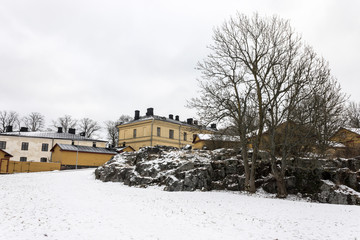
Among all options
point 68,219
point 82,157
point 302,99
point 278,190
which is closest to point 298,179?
point 278,190

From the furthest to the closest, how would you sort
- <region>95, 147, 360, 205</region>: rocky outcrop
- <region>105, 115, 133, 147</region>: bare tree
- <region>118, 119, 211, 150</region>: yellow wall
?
<region>105, 115, 133, 147</region>: bare tree < <region>118, 119, 211, 150</region>: yellow wall < <region>95, 147, 360, 205</region>: rocky outcrop

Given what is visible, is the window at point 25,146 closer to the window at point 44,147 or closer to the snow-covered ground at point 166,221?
the window at point 44,147

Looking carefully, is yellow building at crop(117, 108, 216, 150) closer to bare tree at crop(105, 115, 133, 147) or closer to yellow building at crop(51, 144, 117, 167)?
yellow building at crop(51, 144, 117, 167)

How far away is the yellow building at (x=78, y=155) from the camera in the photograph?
1667 inches

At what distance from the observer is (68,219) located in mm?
9562

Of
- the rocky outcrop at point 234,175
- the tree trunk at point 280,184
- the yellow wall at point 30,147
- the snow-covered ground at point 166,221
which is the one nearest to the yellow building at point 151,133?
the yellow wall at point 30,147

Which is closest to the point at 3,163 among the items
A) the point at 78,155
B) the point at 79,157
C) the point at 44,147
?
the point at 78,155

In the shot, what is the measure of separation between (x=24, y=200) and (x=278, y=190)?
15253mm

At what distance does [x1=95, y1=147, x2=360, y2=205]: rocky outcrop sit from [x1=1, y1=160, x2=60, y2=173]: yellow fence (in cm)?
1931

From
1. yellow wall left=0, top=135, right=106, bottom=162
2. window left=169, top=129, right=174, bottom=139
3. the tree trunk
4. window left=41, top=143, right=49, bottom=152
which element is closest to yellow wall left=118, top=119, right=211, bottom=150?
window left=169, top=129, right=174, bottom=139

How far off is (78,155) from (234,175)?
98.8ft

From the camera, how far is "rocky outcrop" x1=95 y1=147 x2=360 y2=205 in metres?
18.2

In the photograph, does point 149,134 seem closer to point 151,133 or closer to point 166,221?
point 151,133

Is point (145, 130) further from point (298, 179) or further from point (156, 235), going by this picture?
point (156, 235)
